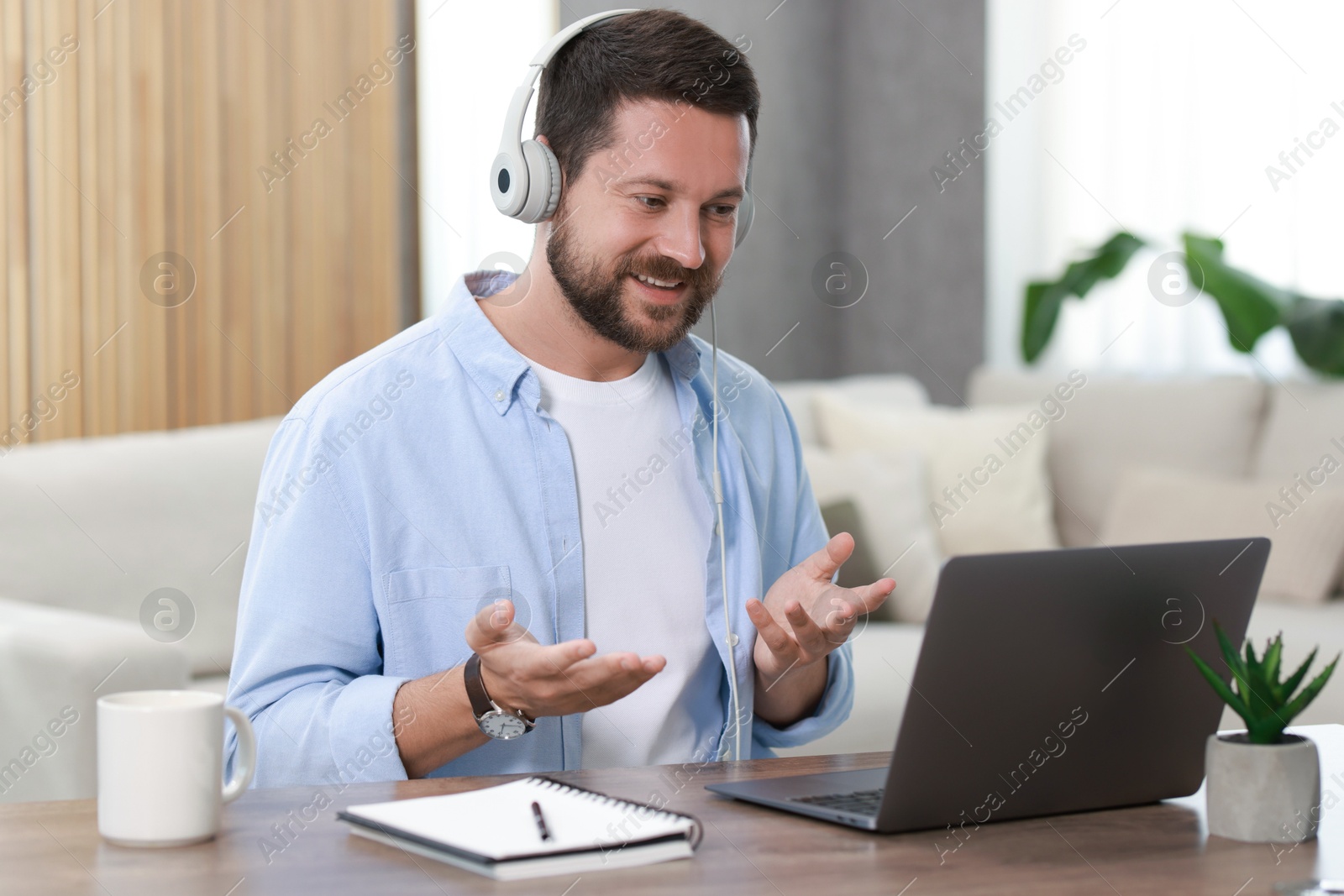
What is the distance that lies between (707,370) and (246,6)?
7.49ft

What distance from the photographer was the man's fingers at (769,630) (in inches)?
41.0

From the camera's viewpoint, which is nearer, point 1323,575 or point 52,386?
point 1323,575

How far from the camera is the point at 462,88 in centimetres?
360

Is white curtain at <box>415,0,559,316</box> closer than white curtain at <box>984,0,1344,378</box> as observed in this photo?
No

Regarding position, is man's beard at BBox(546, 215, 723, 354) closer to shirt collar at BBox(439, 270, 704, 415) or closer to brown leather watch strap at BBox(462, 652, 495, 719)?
shirt collar at BBox(439, 270, 704, 415)

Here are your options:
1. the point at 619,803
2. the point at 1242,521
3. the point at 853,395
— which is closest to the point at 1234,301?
the point at 1242,521

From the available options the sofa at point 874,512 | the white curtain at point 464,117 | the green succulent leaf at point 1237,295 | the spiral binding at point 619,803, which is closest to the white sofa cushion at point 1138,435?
the sofa at point 874,512

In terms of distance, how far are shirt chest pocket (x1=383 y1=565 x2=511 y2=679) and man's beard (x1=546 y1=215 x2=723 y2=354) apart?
0.96ft

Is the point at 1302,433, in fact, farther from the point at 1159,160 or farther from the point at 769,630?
the point at 769,630

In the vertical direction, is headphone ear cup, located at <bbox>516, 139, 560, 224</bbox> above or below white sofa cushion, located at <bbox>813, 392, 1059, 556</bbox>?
above

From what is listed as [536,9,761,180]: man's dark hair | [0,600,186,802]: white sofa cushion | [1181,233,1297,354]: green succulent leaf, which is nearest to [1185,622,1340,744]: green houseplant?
[536,9,761,180]: man's dark hair

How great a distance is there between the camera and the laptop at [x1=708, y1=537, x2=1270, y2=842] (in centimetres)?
81

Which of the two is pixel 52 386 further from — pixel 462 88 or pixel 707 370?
pixel 707 370

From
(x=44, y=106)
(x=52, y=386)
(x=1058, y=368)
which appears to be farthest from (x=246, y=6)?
(x=1058, y=368)
